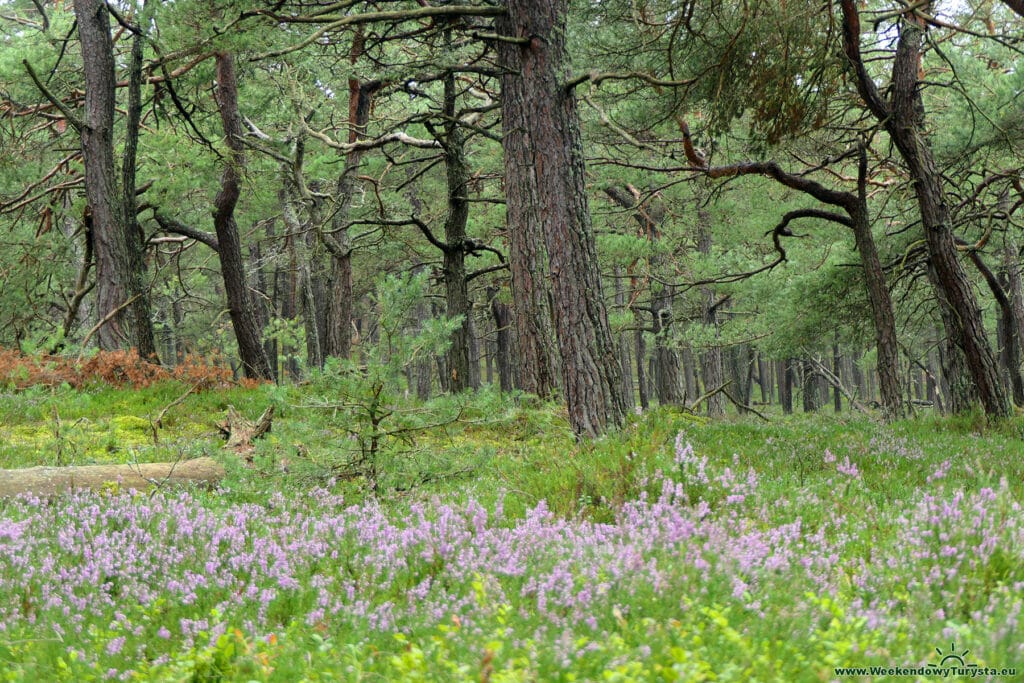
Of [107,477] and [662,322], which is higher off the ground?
[662,322]

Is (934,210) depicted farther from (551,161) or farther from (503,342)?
(503,342)

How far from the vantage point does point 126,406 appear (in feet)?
33.4

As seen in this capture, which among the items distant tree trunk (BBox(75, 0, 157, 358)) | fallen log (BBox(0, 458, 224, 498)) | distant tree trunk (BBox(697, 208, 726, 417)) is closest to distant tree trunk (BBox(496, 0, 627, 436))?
fallen log (BBox(0, 458, 224, 498))

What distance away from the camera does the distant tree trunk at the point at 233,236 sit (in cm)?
1351

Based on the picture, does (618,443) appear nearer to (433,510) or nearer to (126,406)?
(433,510)

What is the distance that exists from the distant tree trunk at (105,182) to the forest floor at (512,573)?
24.6ft

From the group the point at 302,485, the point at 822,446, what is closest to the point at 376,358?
the point at 302,485

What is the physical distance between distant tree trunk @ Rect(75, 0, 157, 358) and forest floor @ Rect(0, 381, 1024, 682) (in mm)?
7512

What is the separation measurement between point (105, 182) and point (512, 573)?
11.5 m

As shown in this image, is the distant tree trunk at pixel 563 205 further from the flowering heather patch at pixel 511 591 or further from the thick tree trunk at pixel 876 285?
the thick tree trunk at pixel 876 285

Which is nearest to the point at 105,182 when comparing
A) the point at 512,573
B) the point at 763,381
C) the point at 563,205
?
the point at 563,205

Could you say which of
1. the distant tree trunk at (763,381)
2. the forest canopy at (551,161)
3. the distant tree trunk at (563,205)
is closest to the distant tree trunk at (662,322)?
the forest canopy at (551,161)

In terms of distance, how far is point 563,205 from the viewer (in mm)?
7715

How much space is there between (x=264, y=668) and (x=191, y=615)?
3.19 ft
